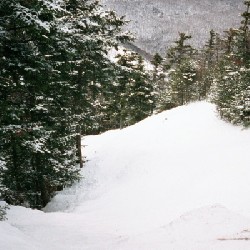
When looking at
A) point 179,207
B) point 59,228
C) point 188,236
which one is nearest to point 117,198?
point 179,207

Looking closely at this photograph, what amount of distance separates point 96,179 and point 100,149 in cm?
684

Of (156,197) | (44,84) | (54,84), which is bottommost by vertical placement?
(156,197)

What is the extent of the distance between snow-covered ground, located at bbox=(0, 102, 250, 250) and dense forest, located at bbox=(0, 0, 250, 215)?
148cm

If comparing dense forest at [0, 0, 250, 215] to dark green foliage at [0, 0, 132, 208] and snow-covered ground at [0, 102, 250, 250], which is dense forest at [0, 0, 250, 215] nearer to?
dark green foliage at [0, 0, 132, 208]

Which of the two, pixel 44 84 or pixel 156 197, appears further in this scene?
pixel 156 197

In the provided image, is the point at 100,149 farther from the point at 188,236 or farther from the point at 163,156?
the point at 188,236

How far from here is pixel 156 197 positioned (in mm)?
18969

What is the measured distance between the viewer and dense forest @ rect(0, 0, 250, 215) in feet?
37.3

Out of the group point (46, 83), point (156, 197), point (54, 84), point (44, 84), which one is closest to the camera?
point (44, 84)

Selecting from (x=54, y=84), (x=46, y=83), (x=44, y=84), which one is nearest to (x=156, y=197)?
(x=54, y=84)

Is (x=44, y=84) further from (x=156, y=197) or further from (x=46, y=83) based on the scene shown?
(x=156, y=197)

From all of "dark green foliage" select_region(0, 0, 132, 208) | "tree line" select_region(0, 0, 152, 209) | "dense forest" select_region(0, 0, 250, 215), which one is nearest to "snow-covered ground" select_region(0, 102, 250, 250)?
"dense forest" select_region(0, 0, 250, 215)

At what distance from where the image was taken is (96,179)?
2309cm

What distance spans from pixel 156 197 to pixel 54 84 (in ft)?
26.4
